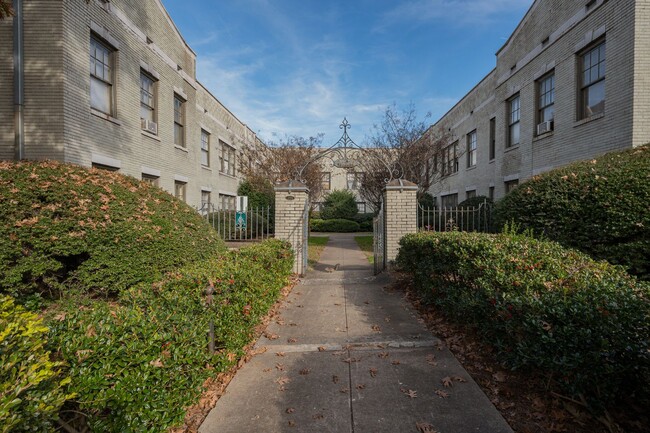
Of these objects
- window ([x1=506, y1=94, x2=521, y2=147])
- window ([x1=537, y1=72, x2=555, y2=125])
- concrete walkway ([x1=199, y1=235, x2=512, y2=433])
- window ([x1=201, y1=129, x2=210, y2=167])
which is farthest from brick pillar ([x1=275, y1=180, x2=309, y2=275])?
window ([x1=201, y1=129, x2=210, y2=167])

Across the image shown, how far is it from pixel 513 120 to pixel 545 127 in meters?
3.45

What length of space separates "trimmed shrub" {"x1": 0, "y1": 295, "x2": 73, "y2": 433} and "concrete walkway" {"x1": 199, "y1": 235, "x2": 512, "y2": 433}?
4.78 ft

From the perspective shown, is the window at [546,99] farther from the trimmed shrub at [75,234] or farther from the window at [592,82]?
the trimmed shrub at [75,234]

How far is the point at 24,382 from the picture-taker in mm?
1462

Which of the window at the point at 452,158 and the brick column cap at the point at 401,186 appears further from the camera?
the window at the point at 452,158

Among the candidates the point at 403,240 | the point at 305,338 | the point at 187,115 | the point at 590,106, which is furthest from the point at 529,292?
the point at 187,115

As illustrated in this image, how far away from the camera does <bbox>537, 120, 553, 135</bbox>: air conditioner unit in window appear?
40.8 feet

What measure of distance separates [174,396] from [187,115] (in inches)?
623

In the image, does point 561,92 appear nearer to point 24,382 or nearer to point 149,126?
point 149,126

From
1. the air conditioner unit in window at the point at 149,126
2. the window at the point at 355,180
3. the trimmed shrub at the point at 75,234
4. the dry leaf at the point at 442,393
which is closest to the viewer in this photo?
the dry leaf at the point at 442,393

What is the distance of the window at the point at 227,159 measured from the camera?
2185cm

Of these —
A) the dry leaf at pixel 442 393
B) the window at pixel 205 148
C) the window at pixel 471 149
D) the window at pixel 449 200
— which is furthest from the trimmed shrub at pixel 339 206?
the dry leaf at pixel 442 393

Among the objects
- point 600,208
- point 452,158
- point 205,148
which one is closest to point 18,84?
point 205,148

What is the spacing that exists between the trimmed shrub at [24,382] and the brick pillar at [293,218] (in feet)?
24.0
